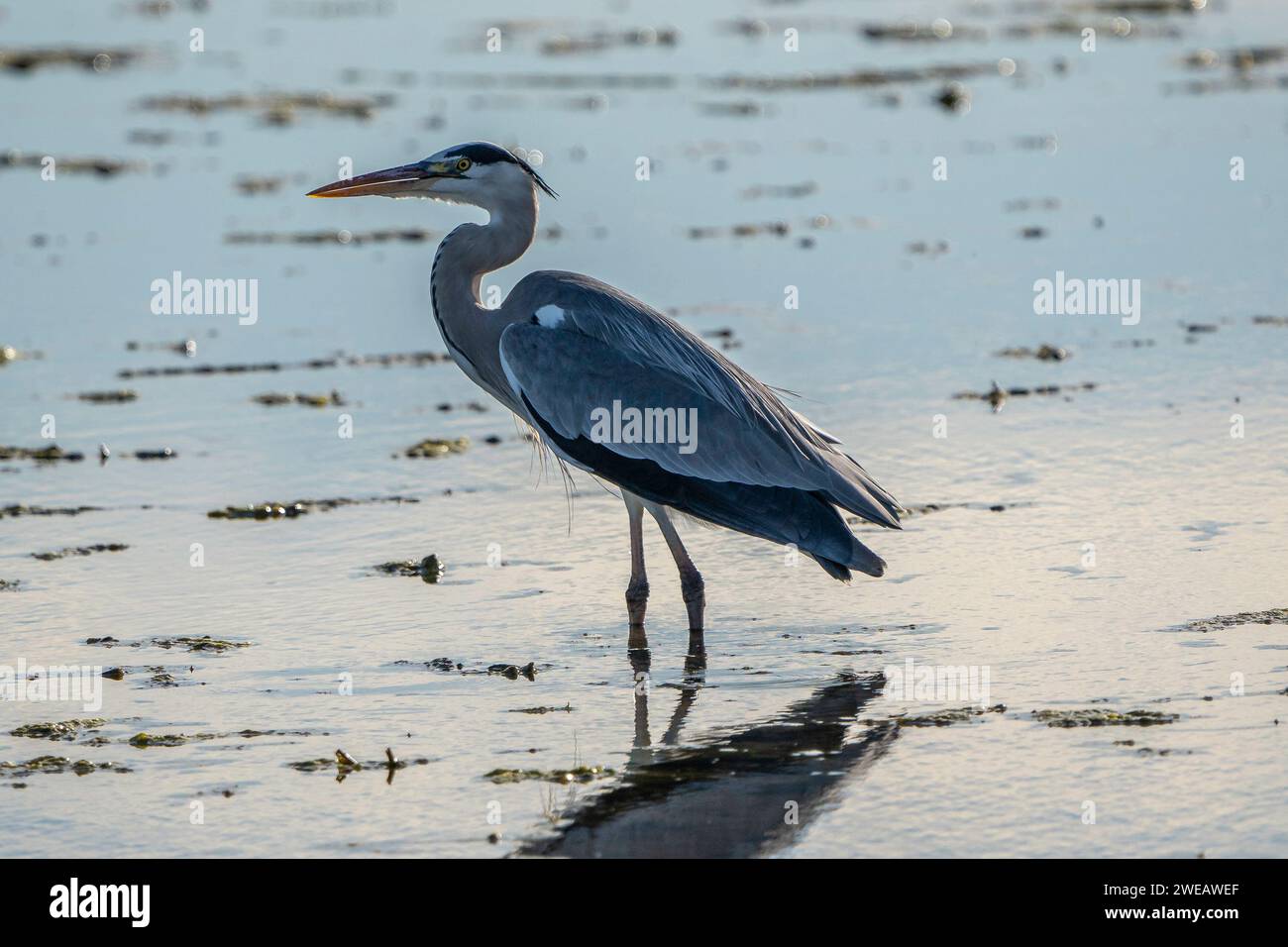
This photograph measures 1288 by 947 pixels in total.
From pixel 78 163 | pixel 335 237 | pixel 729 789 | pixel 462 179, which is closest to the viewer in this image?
pixel 729 789

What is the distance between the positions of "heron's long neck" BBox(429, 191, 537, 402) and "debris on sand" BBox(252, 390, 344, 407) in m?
3.37

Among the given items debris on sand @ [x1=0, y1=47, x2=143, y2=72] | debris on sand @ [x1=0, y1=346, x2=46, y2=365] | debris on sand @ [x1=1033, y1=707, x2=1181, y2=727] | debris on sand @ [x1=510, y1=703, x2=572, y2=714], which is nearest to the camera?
debris on sand @ [x1=1033, y1=707, x2=1181, y2=727]

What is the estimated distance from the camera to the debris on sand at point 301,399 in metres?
12.7

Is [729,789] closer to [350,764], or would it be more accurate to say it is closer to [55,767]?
[350,764]

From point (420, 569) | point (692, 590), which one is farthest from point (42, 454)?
point (692, 590)

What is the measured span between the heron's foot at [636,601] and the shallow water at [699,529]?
0.10 meters

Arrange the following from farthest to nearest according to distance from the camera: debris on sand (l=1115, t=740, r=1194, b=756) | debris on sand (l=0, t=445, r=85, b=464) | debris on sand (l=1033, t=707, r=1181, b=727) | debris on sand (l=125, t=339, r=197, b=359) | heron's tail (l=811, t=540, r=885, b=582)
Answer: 1. debris on sand (l=125, t=339, r=197, b=359)
2. debris on sand (l=0, t=445, r=85, b=464)
3. heron's tail (l=811, t=540, r=885, b=582)
4. debris on sand (l=1033, t=707, r=1181, b=727)
5. debris on sand (l=1115, t=740, r=1194, b=756)

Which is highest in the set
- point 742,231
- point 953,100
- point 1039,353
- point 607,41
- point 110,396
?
point 607,41

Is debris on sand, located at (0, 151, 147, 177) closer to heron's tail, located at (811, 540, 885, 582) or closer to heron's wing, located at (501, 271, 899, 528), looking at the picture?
heron's wing, located at (501, 271, 899, 528)

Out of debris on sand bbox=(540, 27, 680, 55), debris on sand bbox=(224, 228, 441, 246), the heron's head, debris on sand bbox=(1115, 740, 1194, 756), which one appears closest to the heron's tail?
debris on sand bbox=(1115, 740, 1194, 756)

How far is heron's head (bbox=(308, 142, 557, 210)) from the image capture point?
9.45m

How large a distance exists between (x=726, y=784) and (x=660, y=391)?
91.4 inches

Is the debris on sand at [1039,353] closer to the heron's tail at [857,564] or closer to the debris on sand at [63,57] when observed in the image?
the heron's tail at [857,564]

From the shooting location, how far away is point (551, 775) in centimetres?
704
